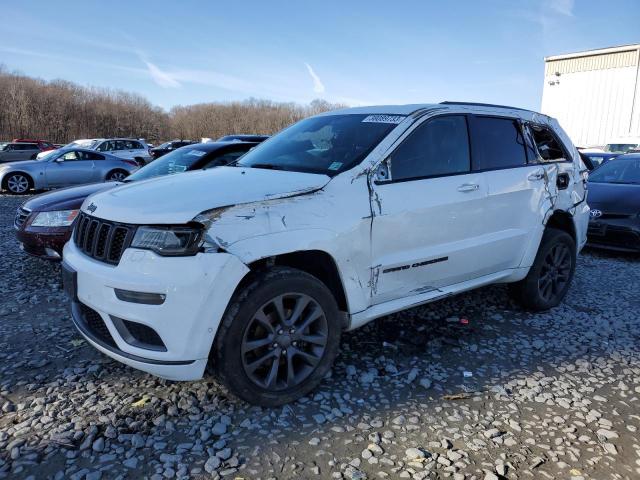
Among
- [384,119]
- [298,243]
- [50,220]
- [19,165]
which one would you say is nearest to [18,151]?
[19,165]

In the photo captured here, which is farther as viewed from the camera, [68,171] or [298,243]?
[68,171]

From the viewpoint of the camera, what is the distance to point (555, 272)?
459 centimetres

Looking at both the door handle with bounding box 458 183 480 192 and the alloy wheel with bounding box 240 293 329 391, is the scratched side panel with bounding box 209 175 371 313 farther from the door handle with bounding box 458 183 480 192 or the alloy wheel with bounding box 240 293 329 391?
the door handle with bounding box 458 183 480 192

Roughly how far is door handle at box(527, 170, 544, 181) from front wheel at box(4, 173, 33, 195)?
1429 centimetres

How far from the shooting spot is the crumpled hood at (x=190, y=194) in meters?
2.60

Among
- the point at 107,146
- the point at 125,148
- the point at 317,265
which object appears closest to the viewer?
the point at 317,265

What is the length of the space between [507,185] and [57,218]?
443 cm

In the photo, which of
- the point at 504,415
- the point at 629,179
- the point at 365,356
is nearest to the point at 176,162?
the point at 365,356

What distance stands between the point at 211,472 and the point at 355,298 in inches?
50.5

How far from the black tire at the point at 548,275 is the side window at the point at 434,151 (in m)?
1.29

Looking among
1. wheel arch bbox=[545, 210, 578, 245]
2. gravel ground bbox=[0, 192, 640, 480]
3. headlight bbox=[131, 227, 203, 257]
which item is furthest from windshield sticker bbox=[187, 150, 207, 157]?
wheel arch bbox=[545, 210, 578, 245]

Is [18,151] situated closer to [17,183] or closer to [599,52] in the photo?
[17,183]

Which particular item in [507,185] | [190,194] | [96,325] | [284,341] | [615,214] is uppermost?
[190,194]

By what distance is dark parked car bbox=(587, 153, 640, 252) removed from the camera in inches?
264
